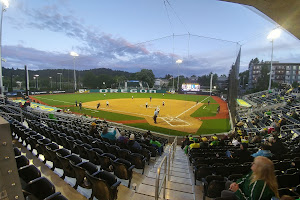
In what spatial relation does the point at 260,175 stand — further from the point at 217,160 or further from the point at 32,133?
the point at 32,133

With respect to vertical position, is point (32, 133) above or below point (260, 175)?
below

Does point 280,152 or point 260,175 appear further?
point 280,152

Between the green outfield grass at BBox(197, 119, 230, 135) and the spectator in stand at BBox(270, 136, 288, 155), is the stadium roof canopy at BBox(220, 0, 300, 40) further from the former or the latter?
the green outfield grass at BBox(197, 119, 230, 135)

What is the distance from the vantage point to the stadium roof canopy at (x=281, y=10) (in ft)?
18.2

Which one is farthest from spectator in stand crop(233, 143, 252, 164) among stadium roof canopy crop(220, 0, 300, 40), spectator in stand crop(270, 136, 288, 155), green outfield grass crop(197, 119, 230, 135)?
green outfield grass crop(197, 119, 230, 135)

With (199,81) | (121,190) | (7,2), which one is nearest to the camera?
(121,190)

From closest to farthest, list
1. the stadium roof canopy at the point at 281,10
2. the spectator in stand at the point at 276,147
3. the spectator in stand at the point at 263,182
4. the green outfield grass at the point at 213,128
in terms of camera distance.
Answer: the spectator in stand at the point at 263,182, the stadium roof canopy at the point at 281,10, the spectator in stand at the point at 276,147, the green outfield grass at the point at 213,128

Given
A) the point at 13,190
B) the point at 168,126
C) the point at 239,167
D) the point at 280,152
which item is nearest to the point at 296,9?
the point at 280,152

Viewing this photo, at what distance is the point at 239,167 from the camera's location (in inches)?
184

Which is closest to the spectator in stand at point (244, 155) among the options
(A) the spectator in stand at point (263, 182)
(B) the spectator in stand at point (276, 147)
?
(B) the spectator in stand at point (276, 147)

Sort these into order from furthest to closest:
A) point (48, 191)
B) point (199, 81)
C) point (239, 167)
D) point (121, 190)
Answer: point (199, 81)
point (239, 167)
point (121, 190)
point (48, 191)

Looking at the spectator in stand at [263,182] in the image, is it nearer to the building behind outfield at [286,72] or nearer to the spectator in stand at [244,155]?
the spectator in stand at [244,155]

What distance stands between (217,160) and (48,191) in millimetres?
4987

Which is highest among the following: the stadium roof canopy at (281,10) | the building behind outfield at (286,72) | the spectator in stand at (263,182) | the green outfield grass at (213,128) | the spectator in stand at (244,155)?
the building behind outfield at (286,72)
